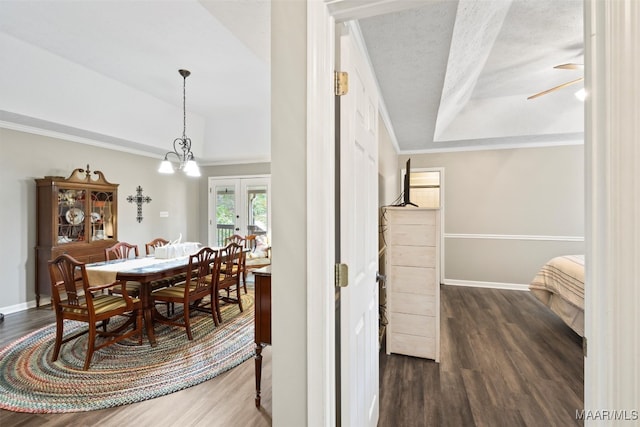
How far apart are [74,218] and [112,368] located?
2772 mm

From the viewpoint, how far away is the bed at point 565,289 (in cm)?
274

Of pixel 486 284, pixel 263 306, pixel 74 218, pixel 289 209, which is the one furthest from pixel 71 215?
pixel 486 284

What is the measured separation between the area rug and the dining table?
29 centimetres

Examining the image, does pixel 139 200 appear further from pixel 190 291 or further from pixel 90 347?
pixel 90 347

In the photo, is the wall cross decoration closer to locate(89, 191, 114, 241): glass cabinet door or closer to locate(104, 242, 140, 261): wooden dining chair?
locate(89, 191, 114, 241): glass cabinet door

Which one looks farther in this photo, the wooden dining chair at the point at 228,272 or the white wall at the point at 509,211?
the white wall at the point at 509,211

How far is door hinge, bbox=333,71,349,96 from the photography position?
43.4 inches

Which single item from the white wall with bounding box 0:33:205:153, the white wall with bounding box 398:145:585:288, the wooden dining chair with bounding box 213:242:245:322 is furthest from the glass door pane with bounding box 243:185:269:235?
the white wall with bounding box 398:145:585:288

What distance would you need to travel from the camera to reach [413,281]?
2.64 meters

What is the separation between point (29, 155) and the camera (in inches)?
153

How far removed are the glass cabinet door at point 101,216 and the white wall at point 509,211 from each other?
543cm

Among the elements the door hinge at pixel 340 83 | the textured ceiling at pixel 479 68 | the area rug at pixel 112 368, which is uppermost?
the textured ceiling at pixel 479 68

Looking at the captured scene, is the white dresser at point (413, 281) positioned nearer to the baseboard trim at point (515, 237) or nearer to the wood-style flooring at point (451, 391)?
the wood-style flooring at point (451, 391)

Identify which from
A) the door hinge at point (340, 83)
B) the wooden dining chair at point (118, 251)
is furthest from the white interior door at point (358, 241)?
the wooden dining chair at point (118, 251)
